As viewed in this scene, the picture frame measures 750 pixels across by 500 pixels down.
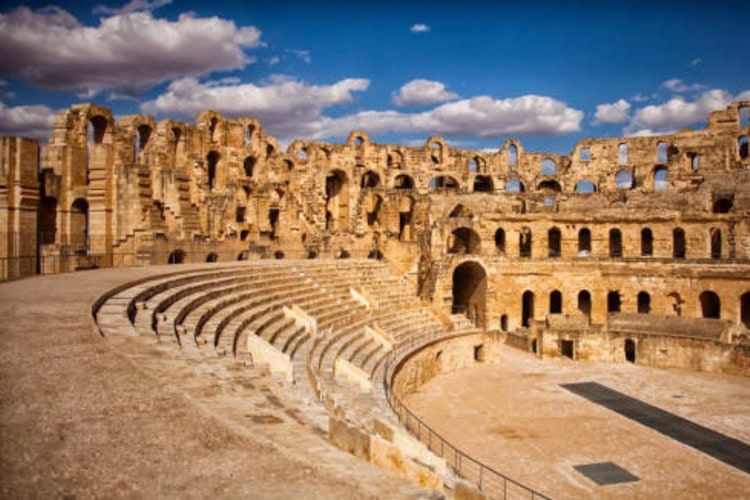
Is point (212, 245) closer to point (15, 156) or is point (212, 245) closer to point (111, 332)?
point (15, 156)

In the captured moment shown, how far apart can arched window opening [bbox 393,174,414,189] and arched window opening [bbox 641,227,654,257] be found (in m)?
16.8

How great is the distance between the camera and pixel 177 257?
85.4ft

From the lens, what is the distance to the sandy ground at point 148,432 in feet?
15.9

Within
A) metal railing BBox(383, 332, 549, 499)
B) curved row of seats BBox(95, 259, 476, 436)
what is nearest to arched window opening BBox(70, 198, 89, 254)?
curved row of seats BBox(95, 259, 476, 436)

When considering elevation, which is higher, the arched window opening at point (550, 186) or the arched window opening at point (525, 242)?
the arched window opening at point (550, 186)

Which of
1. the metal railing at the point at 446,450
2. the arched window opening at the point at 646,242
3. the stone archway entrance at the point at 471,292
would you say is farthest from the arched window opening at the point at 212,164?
the arched window opening at the point at 646,242

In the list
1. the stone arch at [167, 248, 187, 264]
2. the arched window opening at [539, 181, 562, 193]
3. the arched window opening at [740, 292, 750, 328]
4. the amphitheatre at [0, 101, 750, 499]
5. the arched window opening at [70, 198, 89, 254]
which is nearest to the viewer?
the amphitheatre at [0, 101, 750, 499]

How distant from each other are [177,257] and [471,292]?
52.6 feet

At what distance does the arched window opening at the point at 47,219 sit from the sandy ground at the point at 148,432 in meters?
18.9

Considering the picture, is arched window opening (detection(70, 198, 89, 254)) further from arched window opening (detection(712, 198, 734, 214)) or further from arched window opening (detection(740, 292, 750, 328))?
arched window opening (detection(712, 198, 734, 214))

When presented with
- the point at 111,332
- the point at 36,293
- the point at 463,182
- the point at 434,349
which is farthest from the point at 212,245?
the point at 463,182

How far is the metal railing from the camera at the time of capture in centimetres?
1045

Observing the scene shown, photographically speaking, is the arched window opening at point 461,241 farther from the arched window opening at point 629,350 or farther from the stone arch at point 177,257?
the stone arch at point 177,257

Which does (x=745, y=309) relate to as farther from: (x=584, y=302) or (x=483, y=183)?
(x=483, y=183)
